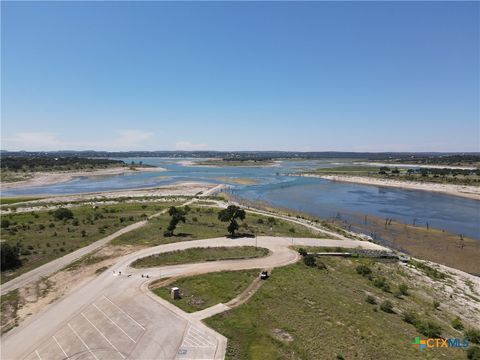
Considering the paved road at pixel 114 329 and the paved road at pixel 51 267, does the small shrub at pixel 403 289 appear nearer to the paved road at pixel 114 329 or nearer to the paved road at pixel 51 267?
the paved road at pixel 114 329

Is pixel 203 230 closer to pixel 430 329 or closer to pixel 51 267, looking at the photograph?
pixel 51 267

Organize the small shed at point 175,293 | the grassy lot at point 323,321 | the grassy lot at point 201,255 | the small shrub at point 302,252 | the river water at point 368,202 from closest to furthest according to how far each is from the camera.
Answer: the grassy lot at point 323,321 → the small shed at point 175,293 → the grassy lot at point 201,255 → the small shrub at point 302,252 → the river water at point 368,202

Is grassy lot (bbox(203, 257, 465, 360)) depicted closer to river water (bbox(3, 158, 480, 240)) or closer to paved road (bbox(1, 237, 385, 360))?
paved road (bbox(1, 237, 385, 360))

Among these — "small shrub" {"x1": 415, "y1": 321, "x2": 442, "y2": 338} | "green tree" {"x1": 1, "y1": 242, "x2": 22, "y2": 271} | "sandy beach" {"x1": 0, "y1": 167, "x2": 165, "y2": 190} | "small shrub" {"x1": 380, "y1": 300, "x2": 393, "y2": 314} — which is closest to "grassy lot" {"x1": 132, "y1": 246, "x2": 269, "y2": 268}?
"green tree" {"x1": 1, "y1": 242, "x2": 22, "y2": 271}

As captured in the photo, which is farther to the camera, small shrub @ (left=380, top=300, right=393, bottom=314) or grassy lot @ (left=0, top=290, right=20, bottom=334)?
small shrub @ (left=380, top=300, right=393, bottom=314)

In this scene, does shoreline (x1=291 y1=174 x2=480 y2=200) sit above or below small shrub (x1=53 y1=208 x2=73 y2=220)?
below

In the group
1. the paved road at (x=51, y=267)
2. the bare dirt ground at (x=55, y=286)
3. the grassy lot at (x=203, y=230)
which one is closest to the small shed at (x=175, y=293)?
the bare dirt ground at (x=55, y=286)

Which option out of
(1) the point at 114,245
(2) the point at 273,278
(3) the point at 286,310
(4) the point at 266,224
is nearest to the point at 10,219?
(1) the point at 114,245
